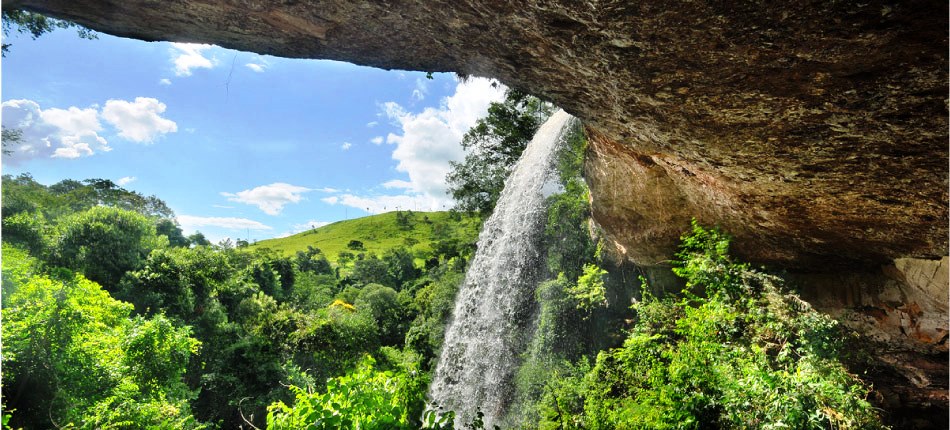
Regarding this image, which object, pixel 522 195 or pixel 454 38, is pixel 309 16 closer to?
pixel 454 38

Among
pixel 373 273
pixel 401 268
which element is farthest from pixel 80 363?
pixel 401 268

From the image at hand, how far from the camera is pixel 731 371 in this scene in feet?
20.5

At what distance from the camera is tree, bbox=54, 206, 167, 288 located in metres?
22.1

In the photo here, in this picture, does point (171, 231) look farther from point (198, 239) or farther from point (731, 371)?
point (731, 371)

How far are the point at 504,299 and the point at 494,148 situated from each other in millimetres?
8348

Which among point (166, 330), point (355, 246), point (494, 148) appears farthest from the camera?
point (355, 246)

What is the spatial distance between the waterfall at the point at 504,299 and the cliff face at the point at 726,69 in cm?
857

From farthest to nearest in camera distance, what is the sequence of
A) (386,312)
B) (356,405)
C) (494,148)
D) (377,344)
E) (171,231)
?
1. (171,231)
2. (386,312)
3. (377,344)
4. (494,148)
5. (356,405)

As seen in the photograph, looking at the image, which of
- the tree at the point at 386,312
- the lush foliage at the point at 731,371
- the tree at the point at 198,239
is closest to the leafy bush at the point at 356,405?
the lush foliage at the point at 731,371

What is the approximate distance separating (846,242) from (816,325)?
1.87m

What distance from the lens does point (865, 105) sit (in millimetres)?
3910

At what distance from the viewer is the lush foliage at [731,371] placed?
5309 mm

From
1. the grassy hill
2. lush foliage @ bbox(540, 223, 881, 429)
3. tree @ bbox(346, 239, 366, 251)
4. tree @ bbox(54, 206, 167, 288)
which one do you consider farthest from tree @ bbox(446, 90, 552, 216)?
tree @ bbox(346, 239, 366, 251)

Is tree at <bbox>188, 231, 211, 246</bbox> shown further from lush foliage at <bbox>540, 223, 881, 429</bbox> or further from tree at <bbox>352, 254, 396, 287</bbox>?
lush foliage at <bbox>540, 223, 881, 429</bbox>
